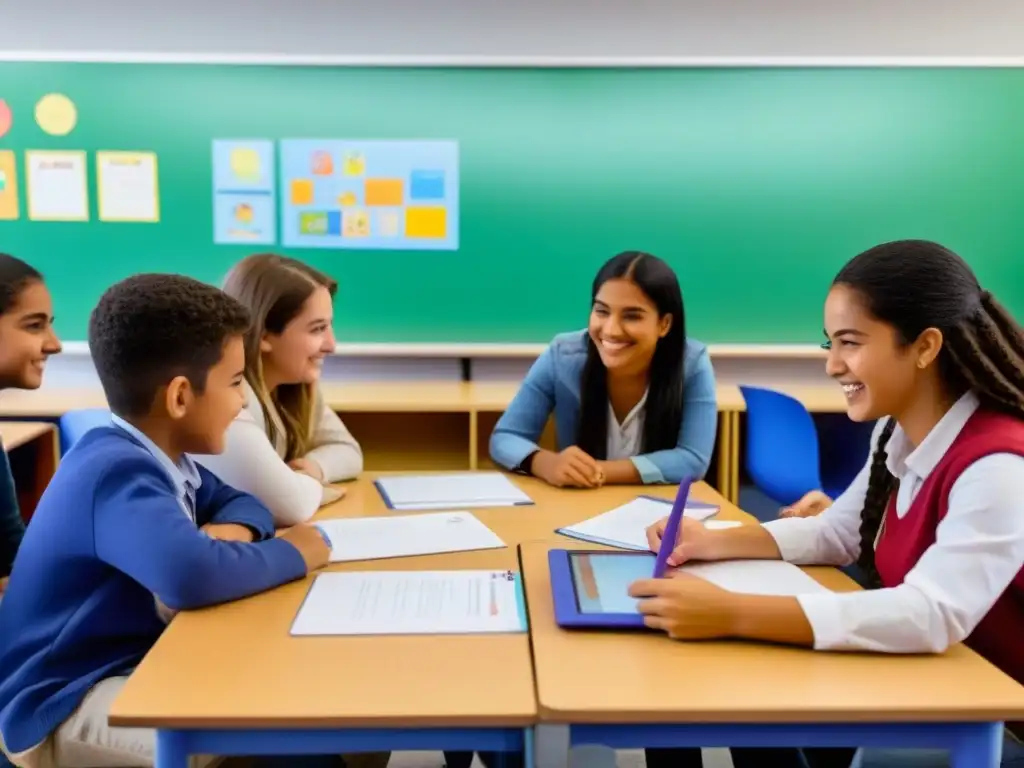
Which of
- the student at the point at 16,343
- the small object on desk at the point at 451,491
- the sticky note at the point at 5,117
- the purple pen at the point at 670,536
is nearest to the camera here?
the purple pen at the point at 670,536

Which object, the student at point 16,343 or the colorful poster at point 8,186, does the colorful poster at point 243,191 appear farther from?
the student at point 16,343

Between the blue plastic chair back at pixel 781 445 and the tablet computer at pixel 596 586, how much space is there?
48.1 inches

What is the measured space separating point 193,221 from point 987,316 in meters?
2.91

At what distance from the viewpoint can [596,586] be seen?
1.25m

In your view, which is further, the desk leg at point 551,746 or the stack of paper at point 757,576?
the stack of paper at point 757,576

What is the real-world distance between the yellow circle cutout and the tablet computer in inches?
113

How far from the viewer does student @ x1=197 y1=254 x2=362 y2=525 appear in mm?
1627

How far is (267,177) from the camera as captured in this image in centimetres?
334

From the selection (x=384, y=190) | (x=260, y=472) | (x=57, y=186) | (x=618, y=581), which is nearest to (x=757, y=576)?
(x=618, y=581)

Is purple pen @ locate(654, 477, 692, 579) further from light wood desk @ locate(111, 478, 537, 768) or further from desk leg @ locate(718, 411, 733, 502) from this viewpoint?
desk leg @ locate(718, 411, 733, 502)

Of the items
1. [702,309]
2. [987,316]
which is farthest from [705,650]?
[702,309]

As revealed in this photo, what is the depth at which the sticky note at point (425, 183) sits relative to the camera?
3346 millimetres

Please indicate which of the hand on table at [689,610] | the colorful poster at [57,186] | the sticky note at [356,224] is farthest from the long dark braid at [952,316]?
the colorful poster at [57,186]

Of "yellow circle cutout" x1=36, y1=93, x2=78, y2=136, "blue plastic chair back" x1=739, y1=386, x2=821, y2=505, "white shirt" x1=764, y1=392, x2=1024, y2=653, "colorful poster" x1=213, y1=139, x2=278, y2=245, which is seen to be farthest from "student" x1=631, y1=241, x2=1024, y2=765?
"yellow circle cutout" x1=36, y1=93, x2=78, y2=136
